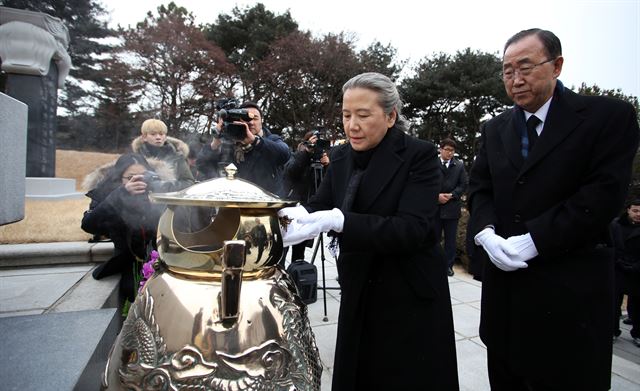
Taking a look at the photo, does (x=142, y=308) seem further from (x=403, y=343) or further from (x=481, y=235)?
(x=481, y=235)

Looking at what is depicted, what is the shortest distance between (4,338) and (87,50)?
28267mm

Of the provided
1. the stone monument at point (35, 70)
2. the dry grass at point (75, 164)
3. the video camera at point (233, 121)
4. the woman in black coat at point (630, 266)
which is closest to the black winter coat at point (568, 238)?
the video camera at point (233, 121)

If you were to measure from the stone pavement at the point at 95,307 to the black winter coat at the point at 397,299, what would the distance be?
1.26 meters

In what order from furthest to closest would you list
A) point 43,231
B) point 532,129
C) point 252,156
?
point 43,231 < point 252,156 < point 532,129

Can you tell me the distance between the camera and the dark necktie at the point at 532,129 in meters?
1.58

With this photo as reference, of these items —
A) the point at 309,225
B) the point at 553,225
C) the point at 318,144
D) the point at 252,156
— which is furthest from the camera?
the point at 252,156

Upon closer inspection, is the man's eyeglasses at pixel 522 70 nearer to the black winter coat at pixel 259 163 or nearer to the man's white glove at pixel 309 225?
the man's white glove at pixel 309 225

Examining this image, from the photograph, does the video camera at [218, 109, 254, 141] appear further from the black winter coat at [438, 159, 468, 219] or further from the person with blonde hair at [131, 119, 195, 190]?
the black winter coat at [438, 159, 468, 219]

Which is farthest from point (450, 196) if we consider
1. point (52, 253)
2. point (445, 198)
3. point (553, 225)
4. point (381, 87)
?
point (52, 253)

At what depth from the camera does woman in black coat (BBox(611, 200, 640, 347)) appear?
3.97m

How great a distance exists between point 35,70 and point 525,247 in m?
11.6

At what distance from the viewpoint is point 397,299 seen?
1.54 m

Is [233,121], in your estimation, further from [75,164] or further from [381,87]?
[75,164]

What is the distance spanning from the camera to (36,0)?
1493 centimetres
